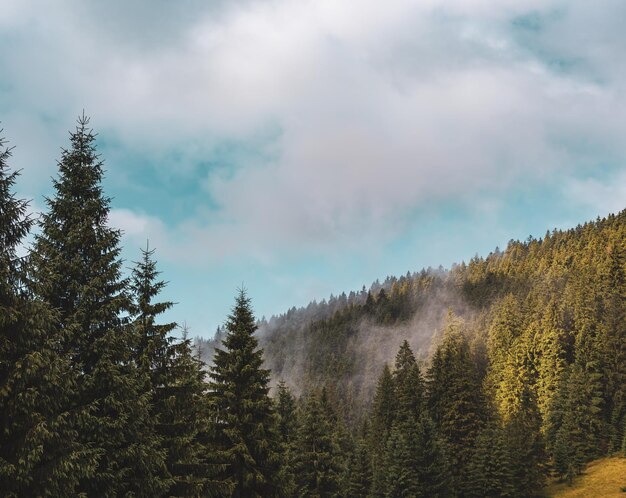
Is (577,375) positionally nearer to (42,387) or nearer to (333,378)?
(42,387)

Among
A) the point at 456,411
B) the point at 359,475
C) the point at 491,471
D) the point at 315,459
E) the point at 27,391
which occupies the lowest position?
the point at 491,471

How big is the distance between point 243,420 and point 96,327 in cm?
1144

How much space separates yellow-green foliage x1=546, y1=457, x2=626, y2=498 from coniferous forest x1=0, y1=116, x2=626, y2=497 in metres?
1.59

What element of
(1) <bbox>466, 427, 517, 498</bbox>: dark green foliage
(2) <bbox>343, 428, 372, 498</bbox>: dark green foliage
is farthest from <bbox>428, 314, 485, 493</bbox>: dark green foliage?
(2) <bbox>343, 428, 372, 498</bbox>: dark green foliage

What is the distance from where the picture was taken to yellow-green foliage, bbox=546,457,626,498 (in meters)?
56.8

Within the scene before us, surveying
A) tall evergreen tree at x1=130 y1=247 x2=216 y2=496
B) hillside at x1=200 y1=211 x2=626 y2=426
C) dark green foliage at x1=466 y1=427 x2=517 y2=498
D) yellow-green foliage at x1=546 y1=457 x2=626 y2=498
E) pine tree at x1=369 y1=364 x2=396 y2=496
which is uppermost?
hillside at x1=200 y1=211 x2=626 y2=426

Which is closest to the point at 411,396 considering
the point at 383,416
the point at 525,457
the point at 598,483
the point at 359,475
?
the point at 383,416

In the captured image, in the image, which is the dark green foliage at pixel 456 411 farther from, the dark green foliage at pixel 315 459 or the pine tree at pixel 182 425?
the pine tree at pixel 182 425

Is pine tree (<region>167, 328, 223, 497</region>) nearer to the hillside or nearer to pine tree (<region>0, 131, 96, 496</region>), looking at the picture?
pine tree (<region>0, 131, 96, 496</region>)

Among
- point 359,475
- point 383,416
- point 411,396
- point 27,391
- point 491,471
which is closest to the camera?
point 27,391

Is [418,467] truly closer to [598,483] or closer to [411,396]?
[411,396]

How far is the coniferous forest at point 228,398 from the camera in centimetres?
1407

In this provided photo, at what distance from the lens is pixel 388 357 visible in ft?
567

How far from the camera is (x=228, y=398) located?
2803 cm
